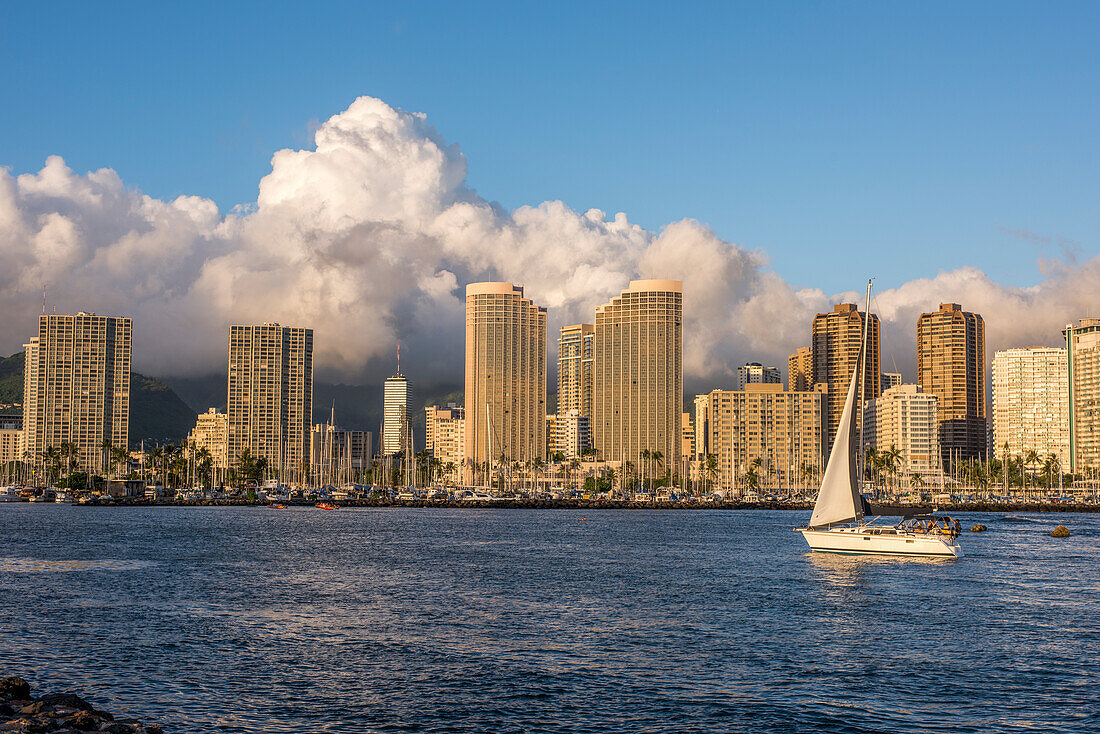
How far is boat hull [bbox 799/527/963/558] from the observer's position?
101 meters

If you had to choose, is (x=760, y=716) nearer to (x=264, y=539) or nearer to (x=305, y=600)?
(x=305, y=600)

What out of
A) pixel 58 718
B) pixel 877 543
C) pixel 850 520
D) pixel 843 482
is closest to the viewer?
pixel 58 718

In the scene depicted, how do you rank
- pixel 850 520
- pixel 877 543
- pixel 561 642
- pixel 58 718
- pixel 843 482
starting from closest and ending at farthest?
pixel 58 718, pixel 561 642, pixel 877 543, pixel 843 482, pixel 850 520

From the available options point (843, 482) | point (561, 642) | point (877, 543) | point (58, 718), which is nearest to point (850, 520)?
point (877, 543)

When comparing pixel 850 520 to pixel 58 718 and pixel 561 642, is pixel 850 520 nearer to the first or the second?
pixel 561 642

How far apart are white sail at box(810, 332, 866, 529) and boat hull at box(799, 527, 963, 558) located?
1437mm

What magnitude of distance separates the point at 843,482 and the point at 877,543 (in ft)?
21.3

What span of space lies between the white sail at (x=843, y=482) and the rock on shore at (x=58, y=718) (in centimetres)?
7631

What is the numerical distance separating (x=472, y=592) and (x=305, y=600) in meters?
12.2

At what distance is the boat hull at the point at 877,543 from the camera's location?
10112cm

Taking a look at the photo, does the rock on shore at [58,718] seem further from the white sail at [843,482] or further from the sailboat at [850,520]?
the white sail at [843,482]

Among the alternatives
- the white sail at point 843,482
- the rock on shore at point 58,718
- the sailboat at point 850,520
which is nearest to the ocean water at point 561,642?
the sailboat at point 850,520

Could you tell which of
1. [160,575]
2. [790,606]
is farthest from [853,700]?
[160,575]

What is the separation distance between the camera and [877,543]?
3979 inches
